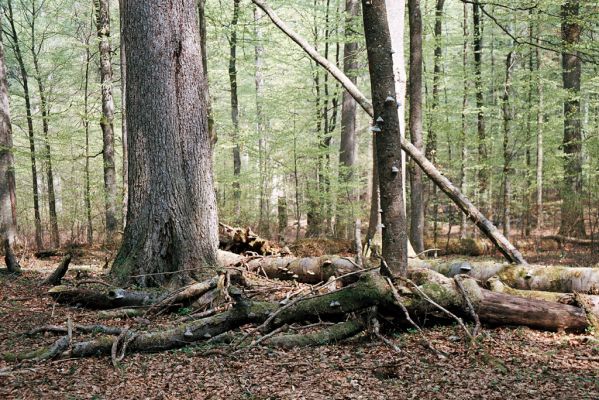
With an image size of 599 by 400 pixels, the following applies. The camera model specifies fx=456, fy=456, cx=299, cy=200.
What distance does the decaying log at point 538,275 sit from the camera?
5.57 metres

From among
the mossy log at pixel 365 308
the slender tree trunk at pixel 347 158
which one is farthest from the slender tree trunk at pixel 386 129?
the slender tree trunk at pixel 347 158

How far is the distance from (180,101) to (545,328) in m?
5.60

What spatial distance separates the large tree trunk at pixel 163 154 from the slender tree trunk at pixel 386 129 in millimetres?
2915

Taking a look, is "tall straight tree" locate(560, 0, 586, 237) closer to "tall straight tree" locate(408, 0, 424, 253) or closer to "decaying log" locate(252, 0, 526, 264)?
"tall straight tree" locate(408, 0, 424, 253)

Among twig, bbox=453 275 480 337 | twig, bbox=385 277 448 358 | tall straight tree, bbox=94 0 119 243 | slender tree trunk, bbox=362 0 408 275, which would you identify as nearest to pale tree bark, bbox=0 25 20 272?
tall straight tree, bbox=94 0 119 243

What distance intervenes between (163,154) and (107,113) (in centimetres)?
816

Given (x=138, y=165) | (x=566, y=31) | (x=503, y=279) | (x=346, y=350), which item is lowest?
(x=346, y=350)

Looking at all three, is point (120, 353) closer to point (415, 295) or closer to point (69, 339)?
point (69, 339)

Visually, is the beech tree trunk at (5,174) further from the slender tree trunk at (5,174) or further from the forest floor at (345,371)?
the forest floor at (345,371)

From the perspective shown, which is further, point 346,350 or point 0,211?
point 0,211

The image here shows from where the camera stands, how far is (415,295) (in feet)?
16.3

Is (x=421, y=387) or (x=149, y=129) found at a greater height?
(x=149, y=129)

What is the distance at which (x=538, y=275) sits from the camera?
233 inches

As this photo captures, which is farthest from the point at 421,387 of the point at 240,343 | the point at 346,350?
the point at 240,343
